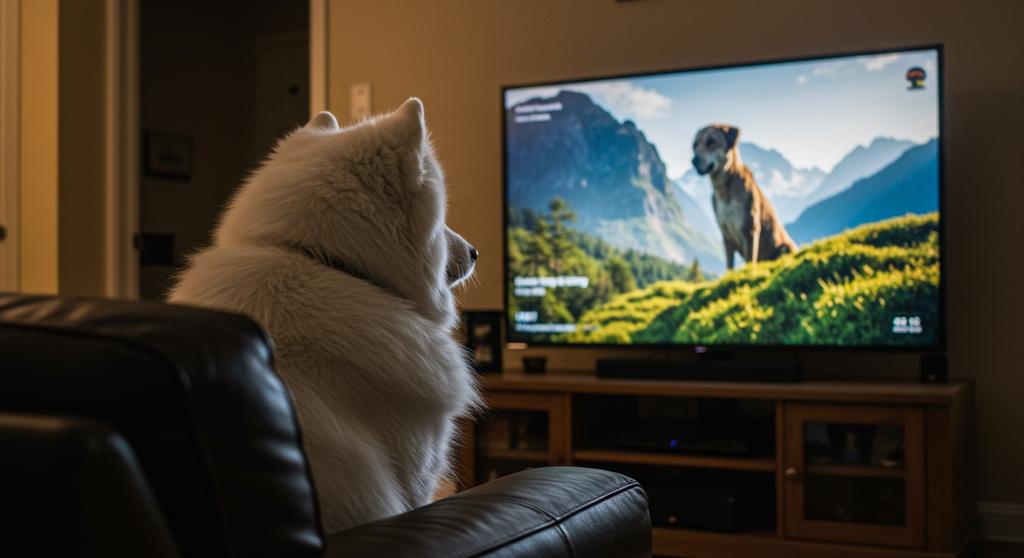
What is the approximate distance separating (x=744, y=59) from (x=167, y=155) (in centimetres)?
328

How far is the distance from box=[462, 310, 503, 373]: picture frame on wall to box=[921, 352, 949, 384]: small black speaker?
1435 millimetres

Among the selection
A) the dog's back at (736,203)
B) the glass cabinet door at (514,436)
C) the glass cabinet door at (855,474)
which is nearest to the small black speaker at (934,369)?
the glass cabinet door at (855,474)

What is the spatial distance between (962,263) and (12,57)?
13.3 ft

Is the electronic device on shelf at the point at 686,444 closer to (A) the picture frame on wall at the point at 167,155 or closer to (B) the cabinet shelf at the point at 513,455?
(B) the cabinet shelf at the point at 513,455

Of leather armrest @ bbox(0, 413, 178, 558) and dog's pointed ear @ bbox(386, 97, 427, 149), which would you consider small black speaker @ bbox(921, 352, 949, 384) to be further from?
leather armrest @ bbox(0, 413, 178, 558)

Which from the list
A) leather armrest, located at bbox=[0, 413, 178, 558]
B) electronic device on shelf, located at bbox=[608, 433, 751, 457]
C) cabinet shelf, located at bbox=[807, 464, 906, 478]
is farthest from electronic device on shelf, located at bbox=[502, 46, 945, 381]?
leather armrest, located at bbox=[0, 413, 178, 558]

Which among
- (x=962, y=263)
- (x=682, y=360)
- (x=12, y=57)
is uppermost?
(x=12, y=57)

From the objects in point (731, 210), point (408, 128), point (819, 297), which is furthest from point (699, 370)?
point (408, 128)

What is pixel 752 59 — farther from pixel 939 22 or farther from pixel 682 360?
pixel 682 360

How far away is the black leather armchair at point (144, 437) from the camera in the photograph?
19.3 inches

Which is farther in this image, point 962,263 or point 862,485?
point 962,263

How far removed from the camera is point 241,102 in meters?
5.98

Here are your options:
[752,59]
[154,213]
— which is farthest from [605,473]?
[154,213]

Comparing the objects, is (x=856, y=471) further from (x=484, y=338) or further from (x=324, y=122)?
(x=324, y=122)
